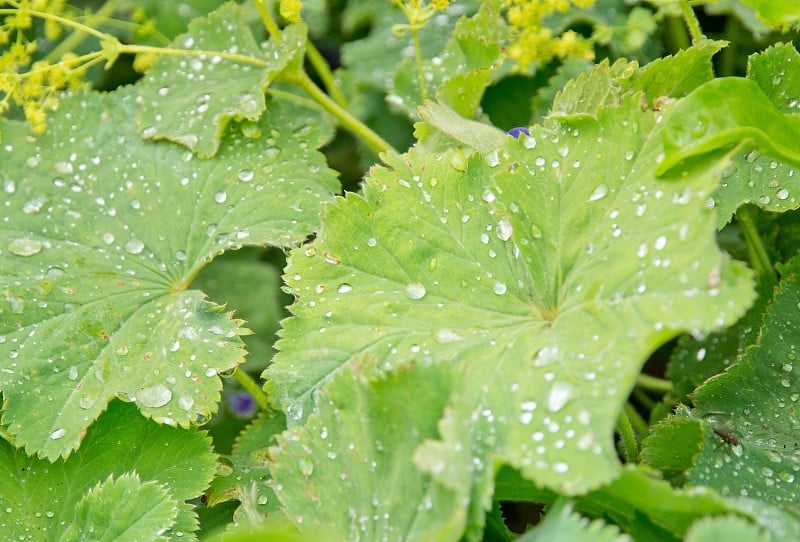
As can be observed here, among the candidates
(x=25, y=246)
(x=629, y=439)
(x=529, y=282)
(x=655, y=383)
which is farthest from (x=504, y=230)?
(x=25, y=246)

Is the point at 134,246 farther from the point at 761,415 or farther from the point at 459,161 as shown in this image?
the point at 761,415

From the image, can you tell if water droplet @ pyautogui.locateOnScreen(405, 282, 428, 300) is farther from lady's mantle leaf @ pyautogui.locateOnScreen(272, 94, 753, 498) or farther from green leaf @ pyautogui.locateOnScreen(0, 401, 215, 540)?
green leaf @ pyautogui.locateOnScreen(0, 401, 215, 540)

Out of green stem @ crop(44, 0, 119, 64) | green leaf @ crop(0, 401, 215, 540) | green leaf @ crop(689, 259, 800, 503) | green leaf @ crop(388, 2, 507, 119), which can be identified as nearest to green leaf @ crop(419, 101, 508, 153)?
green leaf @ crop(388, 2, 507, 119)

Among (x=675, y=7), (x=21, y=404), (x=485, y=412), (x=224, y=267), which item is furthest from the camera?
(x=224, y=267)

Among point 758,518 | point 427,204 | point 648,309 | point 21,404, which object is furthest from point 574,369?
point 21,404

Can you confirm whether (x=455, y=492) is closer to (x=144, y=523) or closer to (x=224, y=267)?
(x=144, y=523)

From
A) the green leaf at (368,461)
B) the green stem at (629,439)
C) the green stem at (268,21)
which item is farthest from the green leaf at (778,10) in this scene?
the green stem at (268,21)
